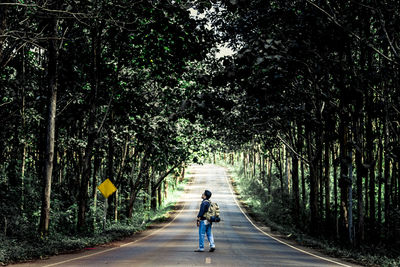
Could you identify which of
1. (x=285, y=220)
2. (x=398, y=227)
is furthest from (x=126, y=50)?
(x=285, y=220)

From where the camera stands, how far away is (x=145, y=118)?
23250 mm

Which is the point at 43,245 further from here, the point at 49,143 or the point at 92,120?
the point at 92,120

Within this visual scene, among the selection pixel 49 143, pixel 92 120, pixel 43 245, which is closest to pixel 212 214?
pixel 43 245

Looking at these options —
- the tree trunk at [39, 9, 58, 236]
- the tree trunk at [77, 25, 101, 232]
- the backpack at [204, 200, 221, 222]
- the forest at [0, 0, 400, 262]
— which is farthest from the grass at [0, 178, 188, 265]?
the backpack at [204, 200, 221, 222]

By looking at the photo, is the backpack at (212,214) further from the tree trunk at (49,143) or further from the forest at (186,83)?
the tree trunk at (49,143)

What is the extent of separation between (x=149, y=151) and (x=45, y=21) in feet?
52.4

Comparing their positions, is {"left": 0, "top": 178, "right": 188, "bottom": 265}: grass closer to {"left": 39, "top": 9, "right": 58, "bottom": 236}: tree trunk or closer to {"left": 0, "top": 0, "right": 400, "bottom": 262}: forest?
{"left": 0, "top": 0, "right": 400, "bottom": 262}: forest

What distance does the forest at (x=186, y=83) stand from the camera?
8.30 metres

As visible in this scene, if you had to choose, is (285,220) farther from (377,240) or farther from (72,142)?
(72,142)

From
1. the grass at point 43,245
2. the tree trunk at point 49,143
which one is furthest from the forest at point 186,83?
the grass at point 43,245

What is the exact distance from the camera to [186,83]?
23.3m

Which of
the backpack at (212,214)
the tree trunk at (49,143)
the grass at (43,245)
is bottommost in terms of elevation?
the grass at (43,245)

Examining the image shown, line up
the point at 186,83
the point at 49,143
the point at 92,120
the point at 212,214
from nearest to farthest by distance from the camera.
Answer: the point at 212,214
the point at 49,143
the point at 92,120
the point at 186,83

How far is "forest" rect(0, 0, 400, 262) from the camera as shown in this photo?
830 cm
